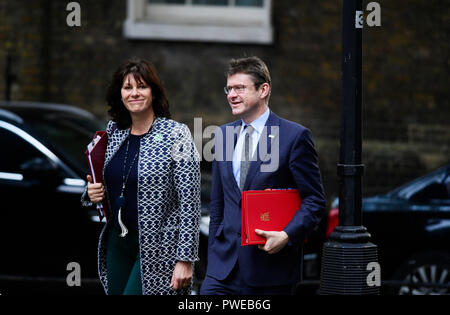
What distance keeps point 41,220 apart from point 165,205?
2.95 m

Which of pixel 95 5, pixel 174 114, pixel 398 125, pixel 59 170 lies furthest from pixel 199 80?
pixel 59 170

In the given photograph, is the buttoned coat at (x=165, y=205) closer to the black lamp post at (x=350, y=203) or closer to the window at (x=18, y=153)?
the black lamp post at (x=350, y=203)

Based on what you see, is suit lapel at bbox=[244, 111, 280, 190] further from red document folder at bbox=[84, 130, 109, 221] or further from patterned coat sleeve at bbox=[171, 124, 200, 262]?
red document folder at bbox=[84, 130, 109, 221]

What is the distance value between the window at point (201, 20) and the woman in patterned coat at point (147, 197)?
790 centimetres

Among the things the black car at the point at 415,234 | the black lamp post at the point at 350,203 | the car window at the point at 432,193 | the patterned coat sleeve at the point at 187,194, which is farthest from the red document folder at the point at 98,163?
the car window at the point at 432,193

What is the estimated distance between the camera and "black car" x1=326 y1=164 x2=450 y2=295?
723cm

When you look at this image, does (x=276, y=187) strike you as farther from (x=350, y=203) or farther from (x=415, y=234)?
(x=415, y=234)

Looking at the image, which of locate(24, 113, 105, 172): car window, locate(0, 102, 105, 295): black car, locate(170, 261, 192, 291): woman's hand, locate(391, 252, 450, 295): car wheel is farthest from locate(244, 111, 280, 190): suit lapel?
locate(391, 252, 450, 295): car wheel

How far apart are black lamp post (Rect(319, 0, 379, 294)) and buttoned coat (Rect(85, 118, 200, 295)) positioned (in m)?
1.02

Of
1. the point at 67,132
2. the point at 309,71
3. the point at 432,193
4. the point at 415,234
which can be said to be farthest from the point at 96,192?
the point at 309,71

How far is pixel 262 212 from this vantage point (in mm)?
3980

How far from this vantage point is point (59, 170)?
695 cm

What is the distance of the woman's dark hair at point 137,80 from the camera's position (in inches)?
170
